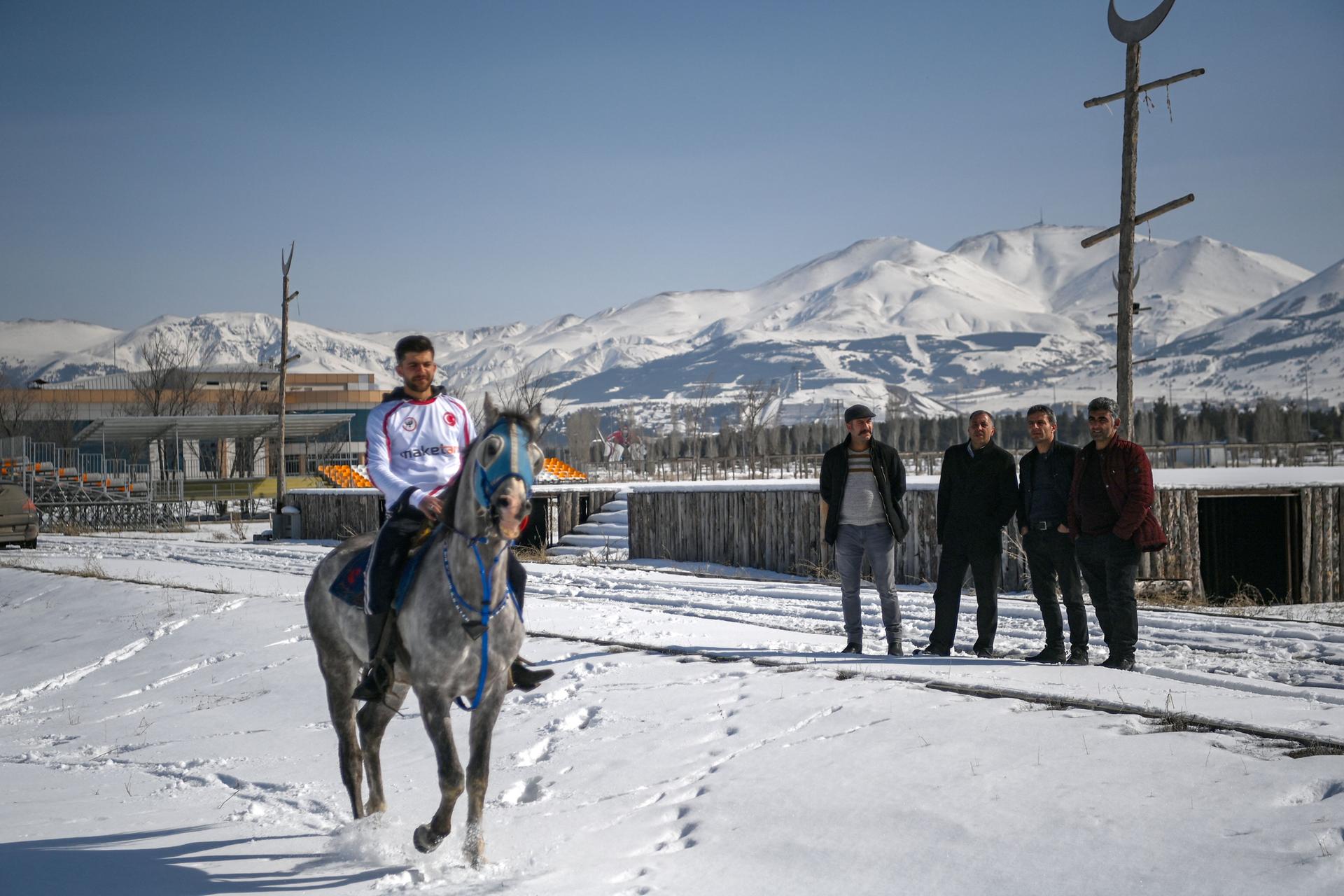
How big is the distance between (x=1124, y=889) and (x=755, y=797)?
6.15 feet

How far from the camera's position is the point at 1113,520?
8531mm

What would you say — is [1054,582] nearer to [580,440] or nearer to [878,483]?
[878,483]

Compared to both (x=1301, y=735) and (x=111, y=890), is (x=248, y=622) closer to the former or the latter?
(x=111, y=890)

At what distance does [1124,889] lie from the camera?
4.18 m

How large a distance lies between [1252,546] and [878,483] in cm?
1280

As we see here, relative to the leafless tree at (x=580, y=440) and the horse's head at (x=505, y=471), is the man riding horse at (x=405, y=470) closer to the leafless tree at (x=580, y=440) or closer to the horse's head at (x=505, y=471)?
the horse's head at (x=505, y=471)

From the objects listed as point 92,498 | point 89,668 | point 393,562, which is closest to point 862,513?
point 393,562

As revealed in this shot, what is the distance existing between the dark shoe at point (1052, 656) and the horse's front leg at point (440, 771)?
5.67 m

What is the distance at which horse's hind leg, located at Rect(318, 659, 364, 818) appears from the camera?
569 centimetres

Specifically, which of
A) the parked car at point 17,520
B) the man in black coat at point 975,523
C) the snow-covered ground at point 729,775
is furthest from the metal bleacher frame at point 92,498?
the man in black coat at point 975,523

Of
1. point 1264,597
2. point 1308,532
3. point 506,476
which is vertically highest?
point 506,476

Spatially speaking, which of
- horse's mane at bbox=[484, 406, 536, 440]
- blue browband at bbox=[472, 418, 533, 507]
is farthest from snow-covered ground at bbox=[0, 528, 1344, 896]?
horse's mane at bbox=[484, 406, 536, 440]

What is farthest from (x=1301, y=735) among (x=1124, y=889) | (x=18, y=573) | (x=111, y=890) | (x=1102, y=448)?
(x=18, y=573)

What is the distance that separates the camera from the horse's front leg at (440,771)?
189 inches
